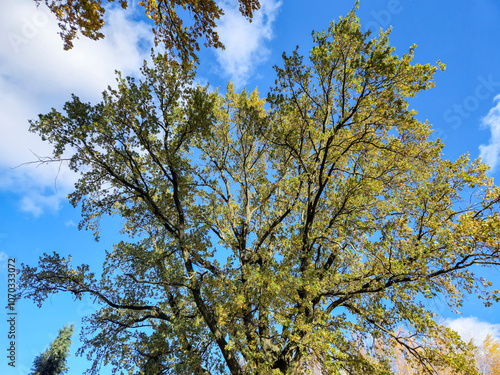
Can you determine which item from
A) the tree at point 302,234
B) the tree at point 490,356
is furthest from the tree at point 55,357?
the tree at point 490,356

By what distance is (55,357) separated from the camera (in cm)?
2686

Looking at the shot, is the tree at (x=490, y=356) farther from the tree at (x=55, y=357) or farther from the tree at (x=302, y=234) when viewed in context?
the tree at (x=55, y=357)

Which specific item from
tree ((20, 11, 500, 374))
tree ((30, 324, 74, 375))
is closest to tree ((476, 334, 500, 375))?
tree ((20, 11, 500, 374))

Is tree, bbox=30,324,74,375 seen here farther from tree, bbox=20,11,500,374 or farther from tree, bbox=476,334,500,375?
tree, bbox=476,334,500,375

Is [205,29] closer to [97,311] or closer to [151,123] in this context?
[151,123]

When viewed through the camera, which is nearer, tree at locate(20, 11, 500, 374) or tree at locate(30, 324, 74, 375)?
tree at locate(20, 11, 500, 374)

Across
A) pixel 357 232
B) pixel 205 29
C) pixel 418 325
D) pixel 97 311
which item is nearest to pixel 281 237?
pixel 357 232

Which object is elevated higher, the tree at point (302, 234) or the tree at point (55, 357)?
the tree at point (55, 357)

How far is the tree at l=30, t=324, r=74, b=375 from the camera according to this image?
26094 millimetres

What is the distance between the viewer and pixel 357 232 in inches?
332

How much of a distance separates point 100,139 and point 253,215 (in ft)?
20.3

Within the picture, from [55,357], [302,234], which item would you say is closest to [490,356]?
[302,234]

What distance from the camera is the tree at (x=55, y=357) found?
26.1 m

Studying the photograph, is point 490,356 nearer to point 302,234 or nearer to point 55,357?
point 302,234
